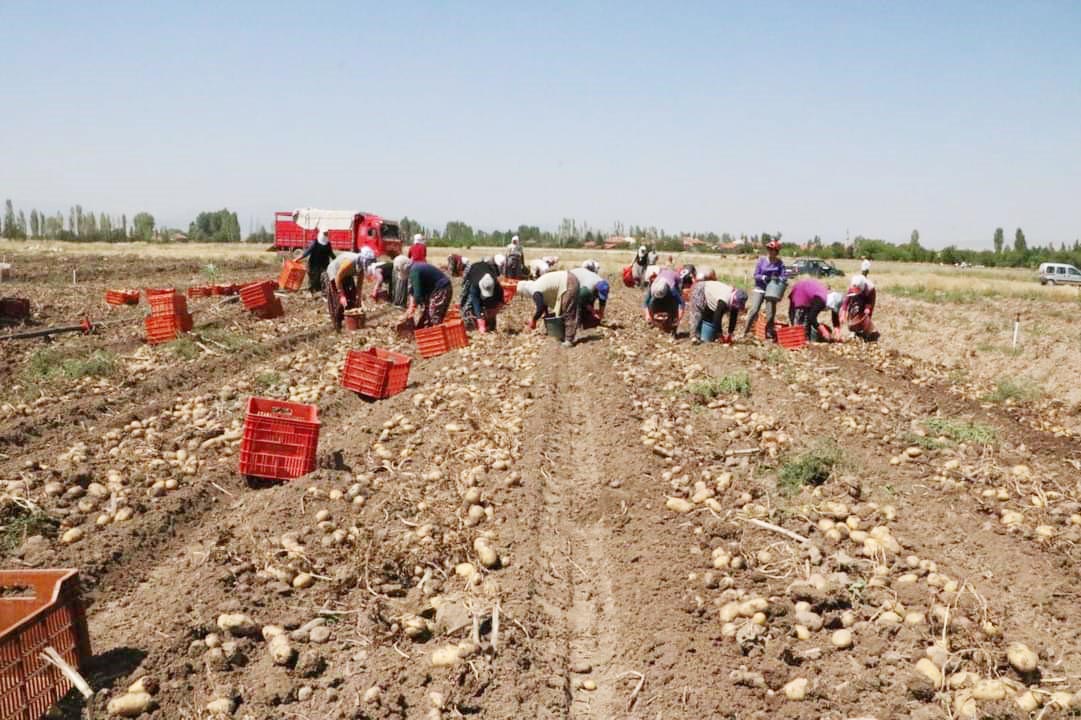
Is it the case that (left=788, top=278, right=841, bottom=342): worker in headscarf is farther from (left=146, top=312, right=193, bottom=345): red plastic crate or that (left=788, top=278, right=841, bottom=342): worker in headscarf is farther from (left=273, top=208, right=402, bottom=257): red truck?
(left=273, top=208, right=402, bottom=257): red truck

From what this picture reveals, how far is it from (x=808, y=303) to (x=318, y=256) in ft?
30.9

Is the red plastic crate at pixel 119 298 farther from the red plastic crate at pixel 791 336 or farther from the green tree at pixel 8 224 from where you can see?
the green tree at pixel 8 224

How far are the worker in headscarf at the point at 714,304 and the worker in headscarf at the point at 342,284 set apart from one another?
533 centimetres

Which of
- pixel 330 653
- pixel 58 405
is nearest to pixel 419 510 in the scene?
pixel 330 653

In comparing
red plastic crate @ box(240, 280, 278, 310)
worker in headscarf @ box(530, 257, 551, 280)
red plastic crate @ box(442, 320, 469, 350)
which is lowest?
red plastic crate @ box(442, 320, 469, 350)

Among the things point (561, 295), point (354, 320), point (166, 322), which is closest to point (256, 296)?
point (354, 320)

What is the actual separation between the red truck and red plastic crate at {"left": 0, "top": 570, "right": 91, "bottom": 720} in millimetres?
24572

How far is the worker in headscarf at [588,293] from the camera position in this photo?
1155 cm

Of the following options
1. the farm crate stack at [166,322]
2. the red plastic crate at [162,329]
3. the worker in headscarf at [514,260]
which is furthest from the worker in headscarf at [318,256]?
the worker in headscarf at [514,260]

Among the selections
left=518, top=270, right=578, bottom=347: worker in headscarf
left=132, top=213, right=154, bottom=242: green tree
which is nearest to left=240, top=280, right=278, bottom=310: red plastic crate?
left=518, top=270, right=578, bottom=347: worker in headscarf

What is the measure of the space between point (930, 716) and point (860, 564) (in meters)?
1.24

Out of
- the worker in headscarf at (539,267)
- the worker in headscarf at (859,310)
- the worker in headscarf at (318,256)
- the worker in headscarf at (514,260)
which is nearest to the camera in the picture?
the worker in headscarf at (859,310)

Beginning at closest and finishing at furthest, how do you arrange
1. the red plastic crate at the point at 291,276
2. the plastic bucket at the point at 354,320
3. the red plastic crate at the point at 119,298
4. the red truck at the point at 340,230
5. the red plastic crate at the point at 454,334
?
the red plastic crate at the point at 454,334 < the plastic bucket at the point at 354,320 < the red plastic crate at the point at 119,298 < the red plastic crate at the point at 291,276 < the red truck at the point at 340,230

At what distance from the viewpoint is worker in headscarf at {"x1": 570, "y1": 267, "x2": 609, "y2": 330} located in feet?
37.9
